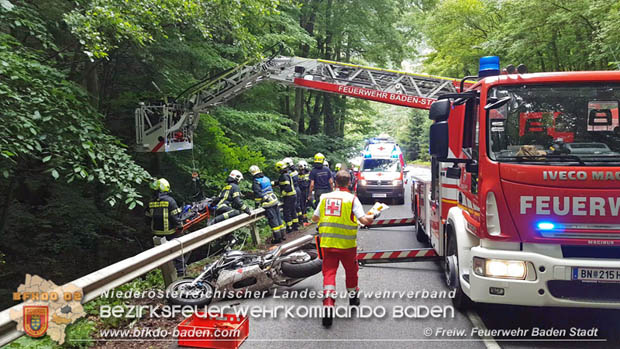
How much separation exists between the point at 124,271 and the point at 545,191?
428 centimetres

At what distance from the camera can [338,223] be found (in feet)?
16.0

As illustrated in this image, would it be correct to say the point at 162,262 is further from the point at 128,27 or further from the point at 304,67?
the point at 304,67

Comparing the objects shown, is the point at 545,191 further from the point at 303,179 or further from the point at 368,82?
the point at 303,179

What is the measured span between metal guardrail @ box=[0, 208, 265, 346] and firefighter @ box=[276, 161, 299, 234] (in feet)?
13.0

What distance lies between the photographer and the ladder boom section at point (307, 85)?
1090cm

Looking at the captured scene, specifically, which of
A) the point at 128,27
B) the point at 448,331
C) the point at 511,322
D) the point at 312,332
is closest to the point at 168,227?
the point at 128,27

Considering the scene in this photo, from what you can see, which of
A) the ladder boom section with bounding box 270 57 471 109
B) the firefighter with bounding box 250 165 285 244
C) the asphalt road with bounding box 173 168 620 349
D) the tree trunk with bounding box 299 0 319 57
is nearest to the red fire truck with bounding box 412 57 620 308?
the asphalt road with bounding box 173 168 620 349

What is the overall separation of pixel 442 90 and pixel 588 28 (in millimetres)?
6533

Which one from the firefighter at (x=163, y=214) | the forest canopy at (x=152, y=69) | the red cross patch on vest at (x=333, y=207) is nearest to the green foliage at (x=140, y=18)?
the forest canopy at (x=152, y=69)

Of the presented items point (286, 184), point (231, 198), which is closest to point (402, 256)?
point (231, 198)

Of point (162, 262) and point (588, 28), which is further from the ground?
point (588, 28)

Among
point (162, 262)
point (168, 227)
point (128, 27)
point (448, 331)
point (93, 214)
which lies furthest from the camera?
point (93, 214)

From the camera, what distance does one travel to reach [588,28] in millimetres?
14188

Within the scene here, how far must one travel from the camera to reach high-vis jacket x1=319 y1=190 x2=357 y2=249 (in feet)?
16.0
